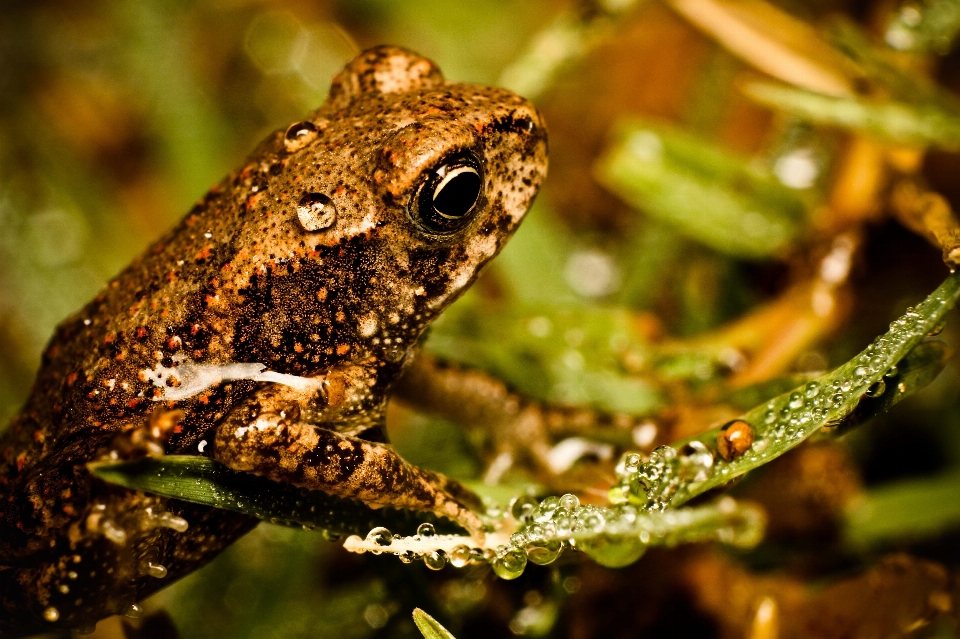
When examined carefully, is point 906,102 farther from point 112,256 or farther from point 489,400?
point 112,256

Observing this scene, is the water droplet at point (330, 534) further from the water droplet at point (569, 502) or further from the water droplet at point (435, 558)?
the water droplet at point (569, 502)

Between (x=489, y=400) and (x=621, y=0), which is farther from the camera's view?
(x=621, y=0)

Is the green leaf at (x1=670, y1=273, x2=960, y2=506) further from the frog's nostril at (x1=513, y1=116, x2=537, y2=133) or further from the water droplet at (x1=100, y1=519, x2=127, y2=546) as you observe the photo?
the water droplet at (x1=100, y1=519, x2=127, y2=546)

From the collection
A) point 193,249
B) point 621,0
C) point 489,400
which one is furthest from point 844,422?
point 621,0

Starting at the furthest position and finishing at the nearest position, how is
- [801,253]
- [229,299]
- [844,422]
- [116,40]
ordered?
1. [116,40]
2. [801,253]
3. [229,299]
4. [844,422]

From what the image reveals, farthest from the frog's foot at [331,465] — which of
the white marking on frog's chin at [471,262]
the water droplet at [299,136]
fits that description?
the water droplet at [299,136]

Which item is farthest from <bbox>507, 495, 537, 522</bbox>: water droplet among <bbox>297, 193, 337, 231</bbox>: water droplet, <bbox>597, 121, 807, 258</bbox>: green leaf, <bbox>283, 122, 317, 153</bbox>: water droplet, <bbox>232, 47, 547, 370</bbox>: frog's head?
<bbox>597, 121, 807, 258</bbox>: green leaf
